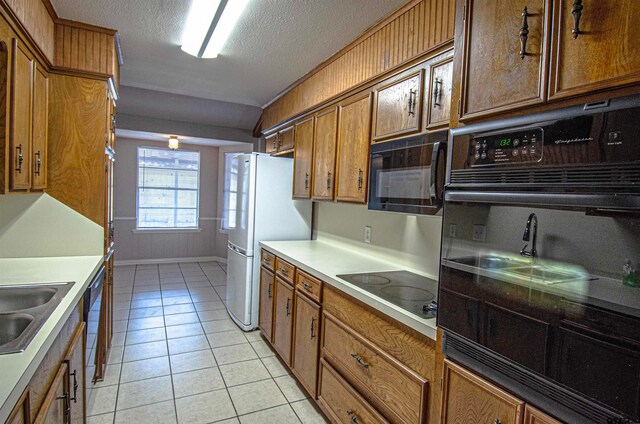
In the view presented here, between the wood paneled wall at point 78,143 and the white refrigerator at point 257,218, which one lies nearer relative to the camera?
the wood paneled wall at point 78,143

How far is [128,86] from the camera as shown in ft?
12.5

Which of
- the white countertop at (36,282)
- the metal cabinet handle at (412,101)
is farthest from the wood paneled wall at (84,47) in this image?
the metal cabinet handle at (412,101)

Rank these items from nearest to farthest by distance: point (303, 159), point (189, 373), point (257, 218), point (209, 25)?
point (209, 25), point (189, 373), point (303, 159), point (257, 218)

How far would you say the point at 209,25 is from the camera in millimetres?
2211

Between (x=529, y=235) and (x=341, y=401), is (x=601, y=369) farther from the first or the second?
(x=341, y=401)

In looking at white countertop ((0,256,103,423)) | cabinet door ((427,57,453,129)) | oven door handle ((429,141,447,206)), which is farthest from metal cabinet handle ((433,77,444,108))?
white countertop ((0,256,103,423))

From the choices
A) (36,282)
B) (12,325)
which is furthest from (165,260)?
(12,325)

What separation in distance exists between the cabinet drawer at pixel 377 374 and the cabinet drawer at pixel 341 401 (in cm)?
4

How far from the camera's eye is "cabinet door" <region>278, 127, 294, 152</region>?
11.2 ft

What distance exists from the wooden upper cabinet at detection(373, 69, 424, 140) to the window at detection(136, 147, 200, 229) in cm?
501

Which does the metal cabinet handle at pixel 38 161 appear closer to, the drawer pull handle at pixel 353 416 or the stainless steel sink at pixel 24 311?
the stainless steel sink at pixel 24 311

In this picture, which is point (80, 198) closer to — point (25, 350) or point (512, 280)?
point (25, 350)

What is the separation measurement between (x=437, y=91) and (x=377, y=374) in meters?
1.36

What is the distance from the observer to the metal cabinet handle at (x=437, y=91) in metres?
1.63
